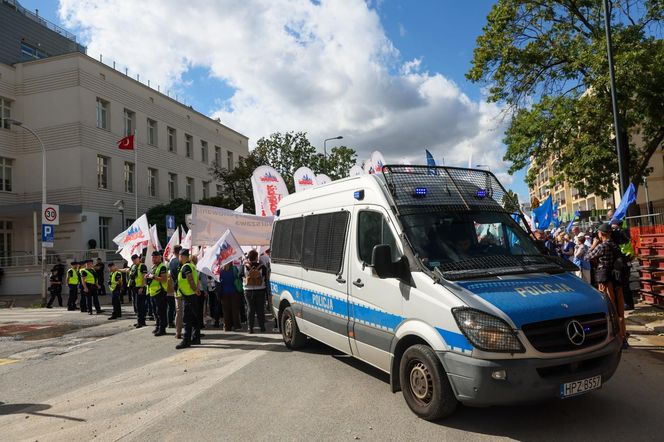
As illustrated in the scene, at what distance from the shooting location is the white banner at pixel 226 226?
11.1m

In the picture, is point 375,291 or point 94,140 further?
point 94,140

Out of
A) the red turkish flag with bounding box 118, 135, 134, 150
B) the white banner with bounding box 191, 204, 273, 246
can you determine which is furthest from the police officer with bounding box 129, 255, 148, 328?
the red turkish flag with bounding box 118, 135, 134, 150

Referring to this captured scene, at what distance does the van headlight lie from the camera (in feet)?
13.4

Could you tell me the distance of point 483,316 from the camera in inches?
163

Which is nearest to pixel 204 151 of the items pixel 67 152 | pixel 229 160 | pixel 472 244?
pixel 229 160

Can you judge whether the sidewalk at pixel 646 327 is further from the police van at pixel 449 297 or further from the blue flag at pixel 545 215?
the blue flag at pixel 545 215

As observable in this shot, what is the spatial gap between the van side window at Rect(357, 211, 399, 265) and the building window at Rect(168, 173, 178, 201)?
36.3 m

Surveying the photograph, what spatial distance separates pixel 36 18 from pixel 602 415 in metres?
43.7

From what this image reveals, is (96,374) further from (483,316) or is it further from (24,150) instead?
(24,150)

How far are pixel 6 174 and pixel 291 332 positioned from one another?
101ft

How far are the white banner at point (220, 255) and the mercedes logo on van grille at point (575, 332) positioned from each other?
7467mm

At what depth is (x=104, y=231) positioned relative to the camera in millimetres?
32125

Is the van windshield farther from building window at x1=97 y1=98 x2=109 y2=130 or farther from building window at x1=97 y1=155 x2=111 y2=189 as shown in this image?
building window at x1=97 y1=98 x2=109 y2=130

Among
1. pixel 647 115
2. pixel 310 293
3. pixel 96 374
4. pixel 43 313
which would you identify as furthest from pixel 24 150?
pixel 647 115
